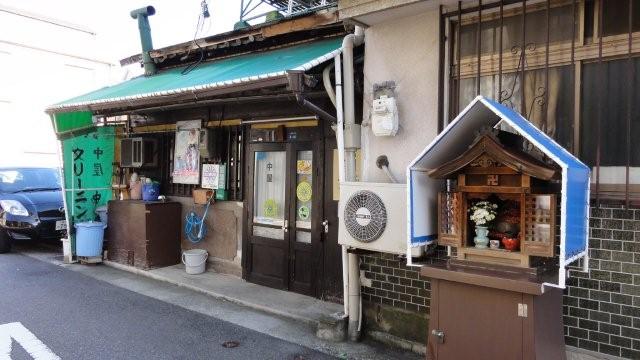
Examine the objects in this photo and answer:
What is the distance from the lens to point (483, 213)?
3.62 m

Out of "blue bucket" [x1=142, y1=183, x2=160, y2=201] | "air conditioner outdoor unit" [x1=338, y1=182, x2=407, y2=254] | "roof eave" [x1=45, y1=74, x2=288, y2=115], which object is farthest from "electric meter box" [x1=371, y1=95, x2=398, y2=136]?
"blue bucket" [x1=142, y1=183, x2=160, y2=201]

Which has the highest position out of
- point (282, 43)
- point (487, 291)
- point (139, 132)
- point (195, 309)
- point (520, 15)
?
point (282, 43)

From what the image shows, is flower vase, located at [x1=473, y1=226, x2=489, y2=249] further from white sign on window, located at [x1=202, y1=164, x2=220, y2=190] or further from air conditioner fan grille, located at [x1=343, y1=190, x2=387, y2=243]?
white sign on window, located at [x1=202, y1=164, x2=220, y2=190]

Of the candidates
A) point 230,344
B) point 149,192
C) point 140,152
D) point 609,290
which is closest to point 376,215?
point 609,290

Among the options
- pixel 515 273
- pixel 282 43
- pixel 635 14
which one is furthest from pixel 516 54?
pixel 282 43

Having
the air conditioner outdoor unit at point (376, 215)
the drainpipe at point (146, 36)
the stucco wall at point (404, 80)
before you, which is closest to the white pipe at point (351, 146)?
the stucco wall at point (404, 80)

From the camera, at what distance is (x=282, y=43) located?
7516mm

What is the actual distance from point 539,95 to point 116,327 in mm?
5795

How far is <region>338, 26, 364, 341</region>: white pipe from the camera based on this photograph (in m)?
5.28

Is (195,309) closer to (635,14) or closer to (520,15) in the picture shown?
(520,15)

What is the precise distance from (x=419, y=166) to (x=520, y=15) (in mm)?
2035

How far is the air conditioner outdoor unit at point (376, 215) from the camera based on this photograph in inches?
178

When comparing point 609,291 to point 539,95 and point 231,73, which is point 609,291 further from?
point 231,73

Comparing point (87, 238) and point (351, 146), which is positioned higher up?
point (351, 146)
